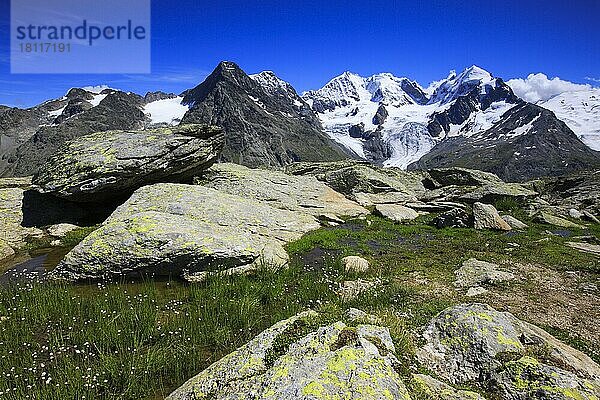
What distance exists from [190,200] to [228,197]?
2619 mm

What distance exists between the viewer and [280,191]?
28.7 m

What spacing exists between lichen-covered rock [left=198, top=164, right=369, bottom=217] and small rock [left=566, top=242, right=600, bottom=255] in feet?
41.4

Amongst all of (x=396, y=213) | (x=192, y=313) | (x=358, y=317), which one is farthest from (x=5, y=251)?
(x=396, y=213)

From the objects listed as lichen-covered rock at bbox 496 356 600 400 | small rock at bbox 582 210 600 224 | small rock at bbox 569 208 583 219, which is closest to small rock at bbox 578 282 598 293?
lichen-covered rock at bbox 496 356 600 400

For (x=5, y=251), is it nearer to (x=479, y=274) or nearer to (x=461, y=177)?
(x=479, y=274)

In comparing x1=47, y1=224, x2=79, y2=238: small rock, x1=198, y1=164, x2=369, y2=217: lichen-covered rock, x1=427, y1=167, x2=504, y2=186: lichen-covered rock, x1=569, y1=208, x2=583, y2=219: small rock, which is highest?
x1=427, y1=167, x2=504, y2=186: lichen-covered rock

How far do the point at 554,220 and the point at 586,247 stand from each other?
720 cm

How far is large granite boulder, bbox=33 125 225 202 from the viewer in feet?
67.8

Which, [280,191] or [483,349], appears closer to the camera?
[483,349]

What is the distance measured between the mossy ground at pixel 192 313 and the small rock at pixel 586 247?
2.31 feet

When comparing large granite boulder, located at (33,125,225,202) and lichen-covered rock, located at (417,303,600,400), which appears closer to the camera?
lichen-covered rock, located at (417,303,600,400)

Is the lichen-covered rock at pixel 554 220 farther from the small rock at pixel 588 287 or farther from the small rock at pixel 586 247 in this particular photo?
the small rock at pixel 588 287

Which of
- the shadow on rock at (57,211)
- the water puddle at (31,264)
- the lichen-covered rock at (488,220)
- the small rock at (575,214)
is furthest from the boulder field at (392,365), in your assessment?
the small rock at (575,214)

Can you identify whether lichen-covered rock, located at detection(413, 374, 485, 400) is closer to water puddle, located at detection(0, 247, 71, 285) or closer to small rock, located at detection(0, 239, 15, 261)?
water puddle, located at detection(0, 247, 71, 285)
